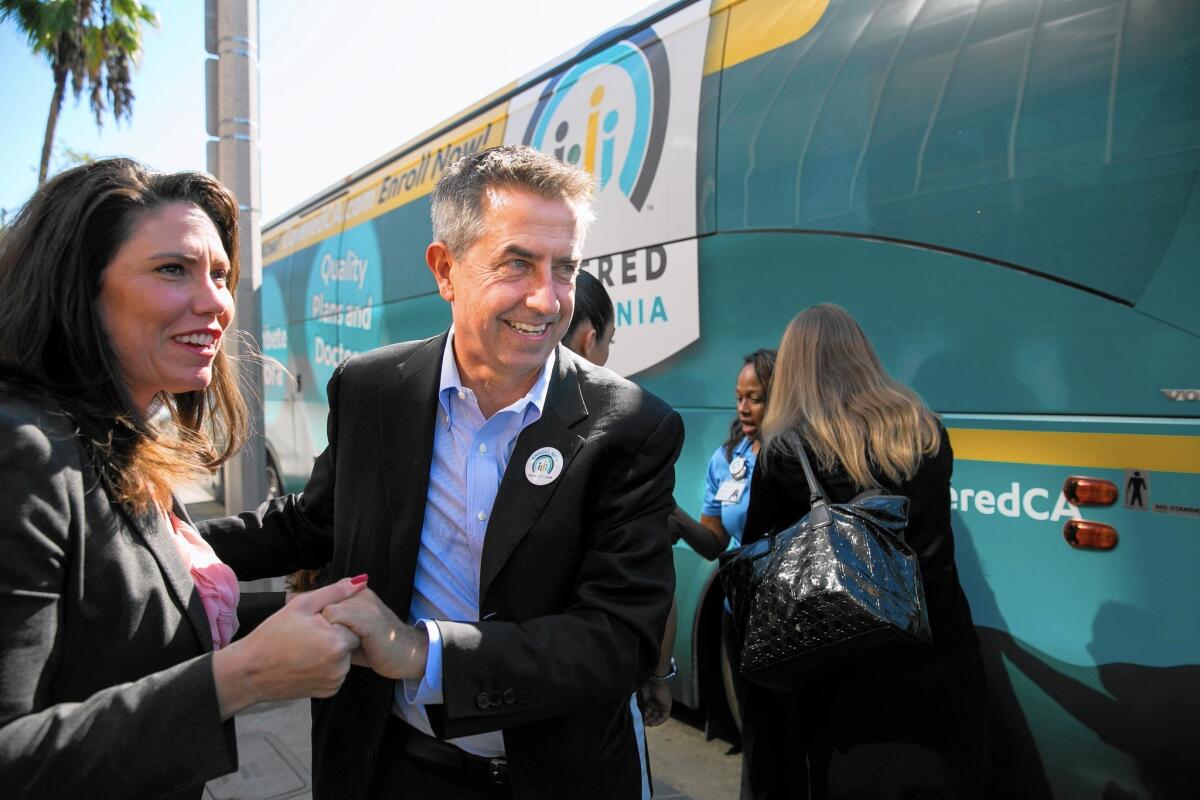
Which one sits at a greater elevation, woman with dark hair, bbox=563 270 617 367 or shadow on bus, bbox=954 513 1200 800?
woman with dark hair, bbox=563 270 617 367

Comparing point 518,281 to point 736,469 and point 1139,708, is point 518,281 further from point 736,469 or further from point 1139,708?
point 1139,708

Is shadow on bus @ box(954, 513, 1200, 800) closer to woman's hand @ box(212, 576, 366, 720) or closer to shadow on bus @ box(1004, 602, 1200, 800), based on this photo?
shadow on bus @ box(1004, 602, 1200, 800)

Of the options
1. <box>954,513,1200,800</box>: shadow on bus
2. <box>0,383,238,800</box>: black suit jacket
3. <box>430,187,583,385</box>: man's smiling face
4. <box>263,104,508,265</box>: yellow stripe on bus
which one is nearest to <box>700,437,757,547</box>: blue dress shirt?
<box>954,513,1200,800</box>: shadow on bus

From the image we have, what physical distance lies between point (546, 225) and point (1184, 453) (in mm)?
1926

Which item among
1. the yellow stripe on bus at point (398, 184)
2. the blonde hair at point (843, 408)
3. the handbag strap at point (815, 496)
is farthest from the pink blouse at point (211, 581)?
the yellow stripe on bus at point (398, 184)

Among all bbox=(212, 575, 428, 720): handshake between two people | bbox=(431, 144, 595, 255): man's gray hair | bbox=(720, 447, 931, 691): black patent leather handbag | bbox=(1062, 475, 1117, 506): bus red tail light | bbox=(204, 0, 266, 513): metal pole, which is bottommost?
bbox=(720, 447, 931, 691): black patent leather handbag

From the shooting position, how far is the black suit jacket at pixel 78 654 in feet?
3.35

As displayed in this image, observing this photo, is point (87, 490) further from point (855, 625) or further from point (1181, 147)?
point (1181, 147)

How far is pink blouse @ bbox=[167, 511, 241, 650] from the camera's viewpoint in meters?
1.42

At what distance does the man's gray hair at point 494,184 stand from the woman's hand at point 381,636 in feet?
2.49

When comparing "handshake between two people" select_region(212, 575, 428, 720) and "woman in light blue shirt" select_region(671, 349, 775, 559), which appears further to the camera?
"woman in light blue shirt" select_region(671, 349, 775, 559)

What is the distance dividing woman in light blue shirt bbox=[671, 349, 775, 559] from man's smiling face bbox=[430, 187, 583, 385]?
162 cm

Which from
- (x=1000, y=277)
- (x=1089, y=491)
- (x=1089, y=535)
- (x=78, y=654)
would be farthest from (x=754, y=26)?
(x=78, y=654)

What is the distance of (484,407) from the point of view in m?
1.70
